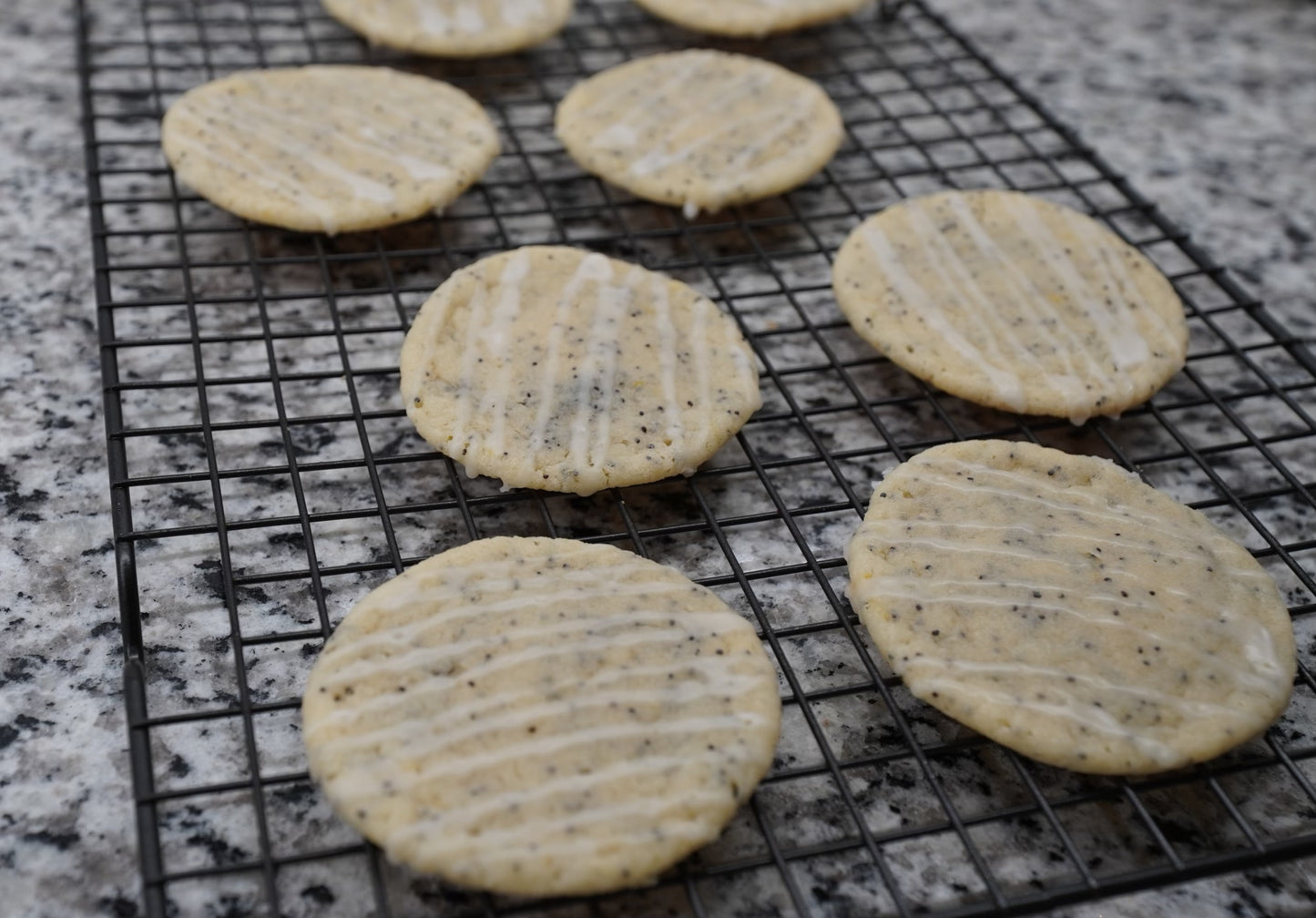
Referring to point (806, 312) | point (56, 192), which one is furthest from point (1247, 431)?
point (56, 192)

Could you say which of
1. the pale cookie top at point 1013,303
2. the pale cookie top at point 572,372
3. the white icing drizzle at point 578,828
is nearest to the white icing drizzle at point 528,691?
the white icing drizzle at point 578,828

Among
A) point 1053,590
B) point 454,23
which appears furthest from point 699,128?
point 1053,590

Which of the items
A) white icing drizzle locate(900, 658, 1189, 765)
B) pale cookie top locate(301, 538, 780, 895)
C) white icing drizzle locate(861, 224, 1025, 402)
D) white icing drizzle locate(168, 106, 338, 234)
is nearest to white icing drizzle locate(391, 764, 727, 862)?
pale cookie top locate(301, 538, 780, 895)

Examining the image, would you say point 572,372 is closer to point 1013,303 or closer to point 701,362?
point 701,362

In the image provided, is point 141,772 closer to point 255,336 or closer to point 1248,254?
point 255,336

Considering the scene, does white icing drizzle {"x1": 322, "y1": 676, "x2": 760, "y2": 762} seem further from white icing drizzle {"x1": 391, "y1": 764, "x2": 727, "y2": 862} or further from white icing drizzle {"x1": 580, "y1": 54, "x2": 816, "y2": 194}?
white icing drizzle {"x1": 580, "y1": 54, "x2": 816, "y2": 194}

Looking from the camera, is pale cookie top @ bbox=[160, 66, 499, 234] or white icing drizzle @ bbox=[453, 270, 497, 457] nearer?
white icing drizzle @ bbox=[453, 270, 497, 457]

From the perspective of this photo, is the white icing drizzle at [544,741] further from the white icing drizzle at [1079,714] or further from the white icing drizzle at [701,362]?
the white icing drizzle at [701,362]
